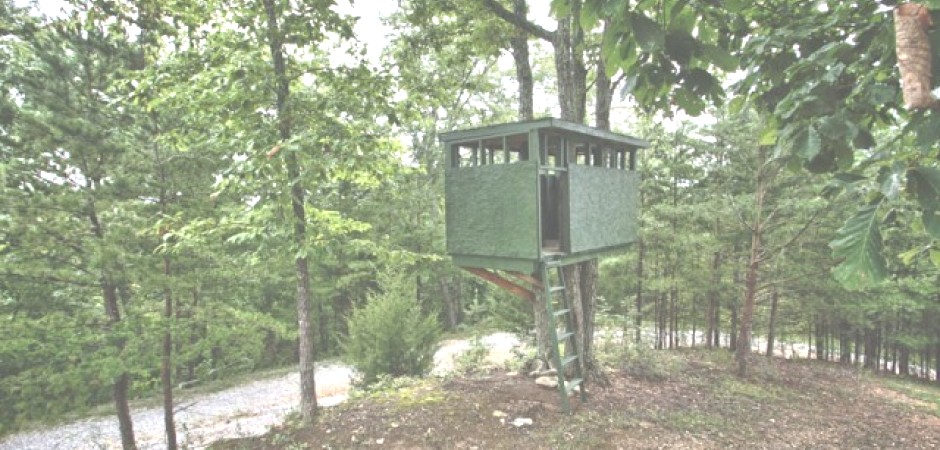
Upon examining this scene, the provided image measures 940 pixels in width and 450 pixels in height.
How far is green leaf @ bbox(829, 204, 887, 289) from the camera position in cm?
107

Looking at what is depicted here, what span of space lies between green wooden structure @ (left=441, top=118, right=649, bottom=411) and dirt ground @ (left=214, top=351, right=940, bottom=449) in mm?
518

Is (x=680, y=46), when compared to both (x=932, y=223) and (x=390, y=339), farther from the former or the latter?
(x=390, y=339)

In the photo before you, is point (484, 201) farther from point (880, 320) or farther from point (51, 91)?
point (880, 320)

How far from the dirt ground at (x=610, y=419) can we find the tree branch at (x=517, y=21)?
15.4ft

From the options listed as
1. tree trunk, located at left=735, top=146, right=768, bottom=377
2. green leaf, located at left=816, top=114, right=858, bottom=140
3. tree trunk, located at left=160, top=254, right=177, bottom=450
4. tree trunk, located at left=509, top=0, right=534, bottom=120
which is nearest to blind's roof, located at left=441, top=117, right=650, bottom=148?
tree trunk, located at left=509, top=0, right=534, bottom=120

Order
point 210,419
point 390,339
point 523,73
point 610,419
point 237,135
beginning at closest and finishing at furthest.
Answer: point 237,135 → point 610,419 → point 523,73 → point 390,339 → point 210,419

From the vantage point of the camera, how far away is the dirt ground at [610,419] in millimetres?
4805

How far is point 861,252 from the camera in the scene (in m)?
1.10

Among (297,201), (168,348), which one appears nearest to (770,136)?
(297,201)

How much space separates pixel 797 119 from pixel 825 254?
11847mm

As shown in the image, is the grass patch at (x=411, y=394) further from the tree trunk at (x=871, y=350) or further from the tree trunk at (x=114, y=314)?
the tree trunk at (x=871, y=350)

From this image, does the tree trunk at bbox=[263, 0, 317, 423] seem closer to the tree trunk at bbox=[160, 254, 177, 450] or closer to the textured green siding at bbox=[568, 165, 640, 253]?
the tree trunk at bbox=[160, 254, 177, 450]

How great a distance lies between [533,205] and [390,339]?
579 centimetres

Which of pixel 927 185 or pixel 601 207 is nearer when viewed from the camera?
pixel 927 185
